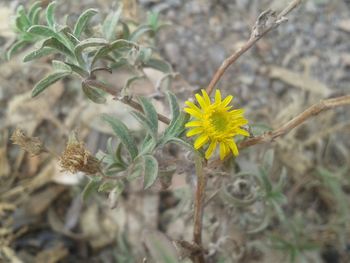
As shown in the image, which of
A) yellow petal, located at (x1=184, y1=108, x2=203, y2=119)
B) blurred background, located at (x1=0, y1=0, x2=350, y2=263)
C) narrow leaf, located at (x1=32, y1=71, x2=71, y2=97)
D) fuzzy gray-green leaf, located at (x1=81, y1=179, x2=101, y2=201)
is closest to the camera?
yellow petal, located at (x1=184, y1=108, x2=203, y2=119)

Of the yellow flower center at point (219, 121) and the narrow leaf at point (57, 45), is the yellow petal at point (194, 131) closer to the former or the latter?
the yellow flower center at point (219, 121)

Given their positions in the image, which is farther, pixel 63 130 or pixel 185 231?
pixel 63 130

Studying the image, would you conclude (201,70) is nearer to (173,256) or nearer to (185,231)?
(185,231)

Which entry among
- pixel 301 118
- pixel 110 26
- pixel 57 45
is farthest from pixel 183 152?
pixel 57 45

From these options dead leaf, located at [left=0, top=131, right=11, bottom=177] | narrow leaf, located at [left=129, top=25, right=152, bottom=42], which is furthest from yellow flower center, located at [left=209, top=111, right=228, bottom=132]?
dead leaf, located at [left=0, top=131, right=11, bottom=177]

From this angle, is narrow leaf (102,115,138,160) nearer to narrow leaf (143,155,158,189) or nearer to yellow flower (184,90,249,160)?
narrow leaf (143,155,158,189)

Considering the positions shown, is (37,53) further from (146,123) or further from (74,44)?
(146,123)

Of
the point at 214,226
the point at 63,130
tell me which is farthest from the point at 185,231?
the point at 63,130
